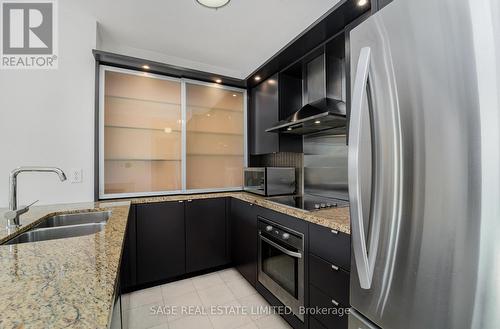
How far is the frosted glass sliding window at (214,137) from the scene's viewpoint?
2.65 m

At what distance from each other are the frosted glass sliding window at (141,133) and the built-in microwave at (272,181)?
0.88 meters

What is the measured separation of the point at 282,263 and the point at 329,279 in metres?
0.49

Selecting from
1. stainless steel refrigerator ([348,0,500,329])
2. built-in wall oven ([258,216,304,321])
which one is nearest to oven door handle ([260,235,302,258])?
built-in wall oven ([258,216,304,321])

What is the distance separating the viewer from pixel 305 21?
2.12 meters

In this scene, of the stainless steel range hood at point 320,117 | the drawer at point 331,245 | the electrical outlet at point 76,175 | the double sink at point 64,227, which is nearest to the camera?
the drawer at point 331,245

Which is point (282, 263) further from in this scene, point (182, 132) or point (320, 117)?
point (182, 132)

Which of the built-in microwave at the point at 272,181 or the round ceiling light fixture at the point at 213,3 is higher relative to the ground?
the round ceiling light fixture at the point at 213,3

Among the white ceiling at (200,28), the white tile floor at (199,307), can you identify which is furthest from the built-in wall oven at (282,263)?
the white ceiling at (200,28)

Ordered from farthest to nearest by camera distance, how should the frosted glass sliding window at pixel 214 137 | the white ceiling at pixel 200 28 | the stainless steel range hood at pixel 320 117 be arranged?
the frosted glass sliding window at pixel 214 137, the white ceiling at pixel 200 28, the stainless steel range hood at pixel 320 117

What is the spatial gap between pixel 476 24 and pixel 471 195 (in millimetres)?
398

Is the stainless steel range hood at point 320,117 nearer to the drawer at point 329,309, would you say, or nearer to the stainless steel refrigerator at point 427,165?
the stainless steel refrigerator at point 427,165

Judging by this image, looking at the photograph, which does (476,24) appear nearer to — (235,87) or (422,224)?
(422,224)

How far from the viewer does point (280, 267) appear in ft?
5.60

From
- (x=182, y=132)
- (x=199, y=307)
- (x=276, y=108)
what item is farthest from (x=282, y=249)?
(x=182, y=132)
